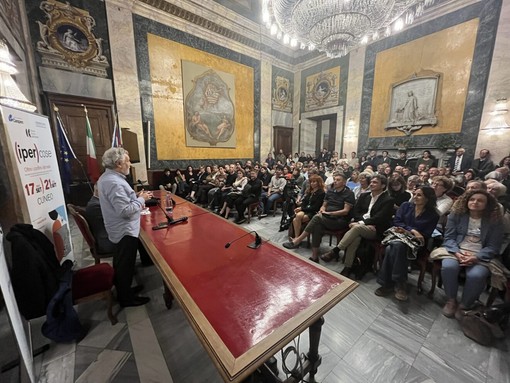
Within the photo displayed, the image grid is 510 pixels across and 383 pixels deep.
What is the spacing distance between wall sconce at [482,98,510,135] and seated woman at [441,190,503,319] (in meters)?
6.54

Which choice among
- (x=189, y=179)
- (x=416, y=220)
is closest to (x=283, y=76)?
(x=189, y=179)

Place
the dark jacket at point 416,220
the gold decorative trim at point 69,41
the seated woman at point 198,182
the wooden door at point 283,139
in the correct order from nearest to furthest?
1. the dark jacket at point 416,220
2. the gold decorative trim at point 69,41
3. the seated woman at point 198,182
4. the wooden door at point 283,139

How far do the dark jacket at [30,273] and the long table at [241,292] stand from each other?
68cm

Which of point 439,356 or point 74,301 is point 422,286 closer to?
point 439,356

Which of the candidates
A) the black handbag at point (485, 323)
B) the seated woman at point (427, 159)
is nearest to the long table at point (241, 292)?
the black handbag at point (485, 323)

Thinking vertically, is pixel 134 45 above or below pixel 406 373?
above

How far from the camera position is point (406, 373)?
4.80 feet

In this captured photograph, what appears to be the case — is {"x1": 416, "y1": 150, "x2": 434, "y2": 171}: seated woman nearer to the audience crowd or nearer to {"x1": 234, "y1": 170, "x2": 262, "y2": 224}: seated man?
the audience crowd

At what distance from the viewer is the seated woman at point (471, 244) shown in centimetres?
187

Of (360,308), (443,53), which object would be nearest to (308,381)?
(360,308)

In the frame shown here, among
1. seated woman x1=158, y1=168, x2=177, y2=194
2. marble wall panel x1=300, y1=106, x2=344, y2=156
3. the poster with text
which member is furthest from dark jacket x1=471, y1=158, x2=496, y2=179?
the poster with text

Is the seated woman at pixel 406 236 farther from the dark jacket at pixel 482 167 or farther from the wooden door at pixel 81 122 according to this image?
the wooden door at pixel 81 122

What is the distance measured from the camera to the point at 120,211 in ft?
5.76

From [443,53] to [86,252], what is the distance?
36.7 ft
